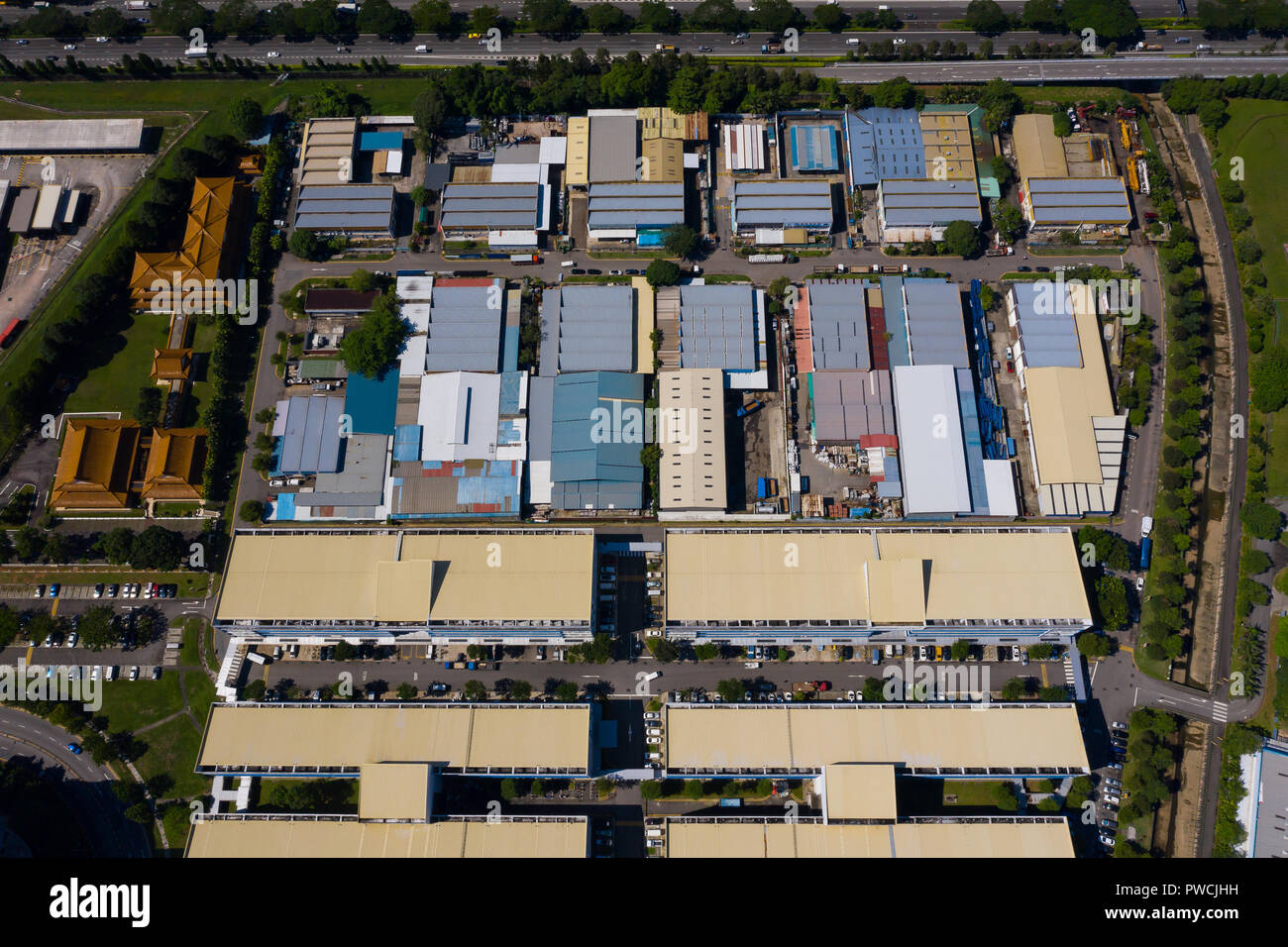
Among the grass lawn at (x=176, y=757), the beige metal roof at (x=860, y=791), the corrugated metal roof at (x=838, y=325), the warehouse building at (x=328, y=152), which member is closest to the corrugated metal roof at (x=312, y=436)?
the grass lawn at (x=176, y=757)

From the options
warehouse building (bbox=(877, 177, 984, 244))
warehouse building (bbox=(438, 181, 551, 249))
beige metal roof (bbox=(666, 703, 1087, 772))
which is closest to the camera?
beige metal roof (bbox=(666, 703, 1087, 772))

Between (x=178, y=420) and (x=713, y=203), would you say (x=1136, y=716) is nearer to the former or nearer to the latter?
(x=713, y=203)

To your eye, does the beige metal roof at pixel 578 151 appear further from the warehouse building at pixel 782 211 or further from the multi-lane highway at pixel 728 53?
the warehouse building at pixel 782 211

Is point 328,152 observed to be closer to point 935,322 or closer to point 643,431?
point 643,431

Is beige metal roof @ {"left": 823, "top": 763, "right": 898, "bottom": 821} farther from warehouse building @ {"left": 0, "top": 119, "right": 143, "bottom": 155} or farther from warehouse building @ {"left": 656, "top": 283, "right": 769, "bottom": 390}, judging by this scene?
warehouse building @ {"left": 0, "top": 119, "right": 143, "bottom": 155}

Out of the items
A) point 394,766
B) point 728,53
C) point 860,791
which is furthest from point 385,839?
point 728,53

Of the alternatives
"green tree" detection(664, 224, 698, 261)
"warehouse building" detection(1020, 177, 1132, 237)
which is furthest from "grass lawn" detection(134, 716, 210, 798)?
"warehouse building" detection(1020, 177, 1132, 237)
